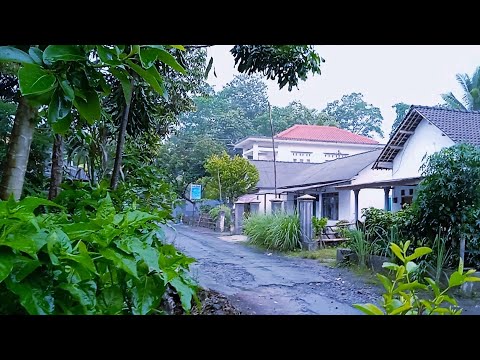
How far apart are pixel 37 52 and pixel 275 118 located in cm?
164

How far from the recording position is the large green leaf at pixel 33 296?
43 centimetres

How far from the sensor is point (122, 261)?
1.62 ft

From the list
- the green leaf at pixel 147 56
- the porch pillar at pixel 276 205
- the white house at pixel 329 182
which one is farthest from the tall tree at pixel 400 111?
the green leaf at pixel 147 56

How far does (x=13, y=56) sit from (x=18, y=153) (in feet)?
1.22

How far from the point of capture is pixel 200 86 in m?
2.49

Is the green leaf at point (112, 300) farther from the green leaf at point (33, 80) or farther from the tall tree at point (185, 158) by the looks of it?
the tall tree at point (185, 158)

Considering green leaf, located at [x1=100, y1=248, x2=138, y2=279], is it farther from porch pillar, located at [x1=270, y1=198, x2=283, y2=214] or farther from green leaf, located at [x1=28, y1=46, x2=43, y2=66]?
porch pillar, located at [x1=270, y1=198, x2=283, y2=214]

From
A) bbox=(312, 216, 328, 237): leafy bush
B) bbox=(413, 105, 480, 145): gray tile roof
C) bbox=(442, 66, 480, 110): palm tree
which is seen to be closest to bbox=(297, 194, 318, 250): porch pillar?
bbox=(312, 216, 328, 237): leafy bush

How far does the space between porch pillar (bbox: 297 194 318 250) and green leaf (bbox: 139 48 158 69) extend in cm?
286

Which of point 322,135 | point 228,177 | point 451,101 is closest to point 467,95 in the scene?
point 451,101

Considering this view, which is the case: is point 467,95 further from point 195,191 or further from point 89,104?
point 89,104
